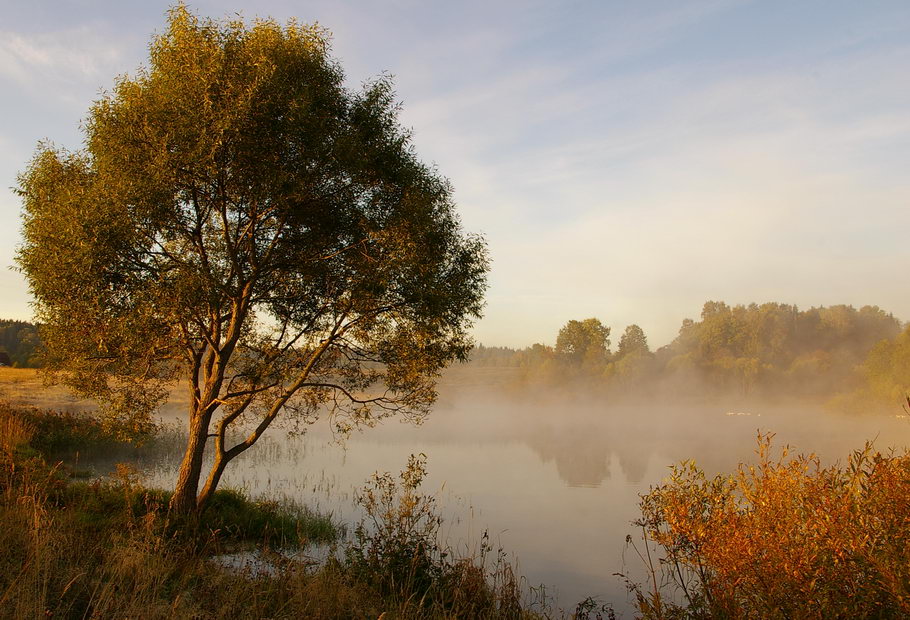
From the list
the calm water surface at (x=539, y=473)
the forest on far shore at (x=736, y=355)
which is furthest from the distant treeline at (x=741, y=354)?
the calm water surface at (x=539, y=473)

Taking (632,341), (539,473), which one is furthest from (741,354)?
(539,473)

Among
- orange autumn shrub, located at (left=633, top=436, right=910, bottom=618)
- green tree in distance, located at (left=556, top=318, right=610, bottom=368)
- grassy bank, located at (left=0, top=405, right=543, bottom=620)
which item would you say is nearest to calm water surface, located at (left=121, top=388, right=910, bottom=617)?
grassy bank, located at (left=0, top=405, right=543, bottom=620)

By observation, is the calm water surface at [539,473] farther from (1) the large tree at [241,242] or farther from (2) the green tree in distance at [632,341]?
(2) the green tree in distance at [632,341]

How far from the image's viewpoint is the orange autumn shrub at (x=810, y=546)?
584cm

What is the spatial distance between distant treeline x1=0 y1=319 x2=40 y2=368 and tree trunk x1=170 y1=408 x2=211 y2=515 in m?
51.8

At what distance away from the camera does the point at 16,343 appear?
257ft

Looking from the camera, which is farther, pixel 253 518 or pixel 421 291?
pixel 253 518

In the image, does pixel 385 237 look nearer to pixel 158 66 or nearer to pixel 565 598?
pixel 158 66

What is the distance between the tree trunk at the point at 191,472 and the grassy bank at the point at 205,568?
18.9 inches

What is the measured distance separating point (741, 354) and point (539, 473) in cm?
8797

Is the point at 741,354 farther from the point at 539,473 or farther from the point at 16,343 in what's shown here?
the point at 16,343

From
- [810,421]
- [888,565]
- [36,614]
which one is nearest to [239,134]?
[36,614]

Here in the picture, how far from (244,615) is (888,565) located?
302 inches

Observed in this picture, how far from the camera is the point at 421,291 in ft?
45.0
